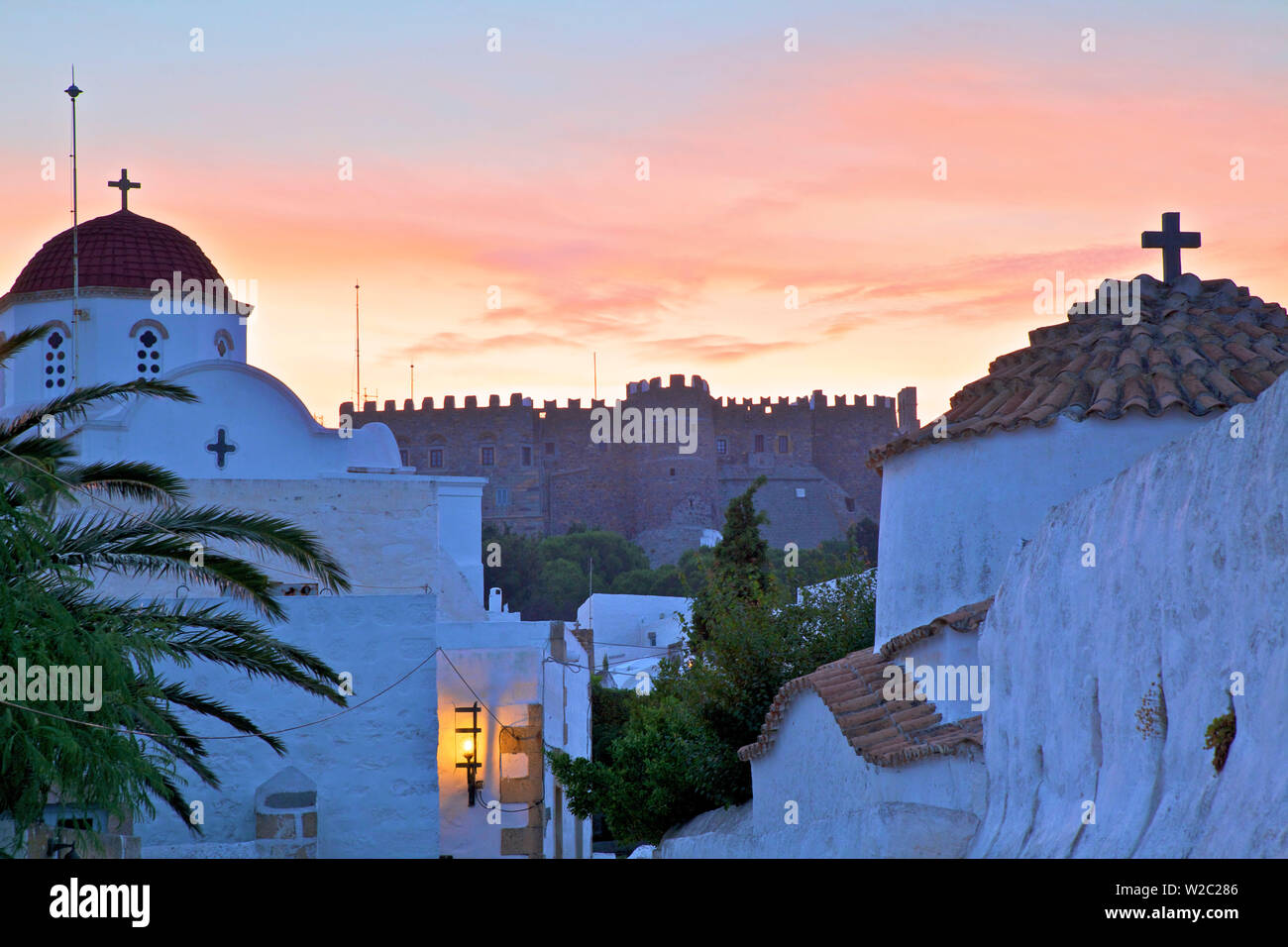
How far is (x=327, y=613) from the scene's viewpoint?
15.2 m

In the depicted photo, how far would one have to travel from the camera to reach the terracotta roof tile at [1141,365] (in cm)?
1057

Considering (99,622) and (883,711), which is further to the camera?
(883,711)

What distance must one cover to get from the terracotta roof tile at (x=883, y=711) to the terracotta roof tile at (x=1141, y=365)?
1.64 meters

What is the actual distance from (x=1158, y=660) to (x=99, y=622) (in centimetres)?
625

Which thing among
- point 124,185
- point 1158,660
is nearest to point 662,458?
point 124,185

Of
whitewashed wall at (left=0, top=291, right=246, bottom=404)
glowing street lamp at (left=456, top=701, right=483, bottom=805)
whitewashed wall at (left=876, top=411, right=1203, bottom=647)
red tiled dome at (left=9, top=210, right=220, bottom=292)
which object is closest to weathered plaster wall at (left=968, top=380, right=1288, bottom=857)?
whitewashed wall at (left=876, top=411, right=1203, bottom=647)

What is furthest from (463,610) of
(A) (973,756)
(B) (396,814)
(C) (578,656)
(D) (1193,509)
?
(D) (1193,509)

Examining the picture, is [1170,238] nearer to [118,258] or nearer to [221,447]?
[221,447]

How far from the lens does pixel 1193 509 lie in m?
5.65

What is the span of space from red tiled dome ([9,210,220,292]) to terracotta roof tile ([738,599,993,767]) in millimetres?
15769

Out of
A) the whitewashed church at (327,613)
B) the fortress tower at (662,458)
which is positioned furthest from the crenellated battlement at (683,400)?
the whitewashed church at (327,613)
